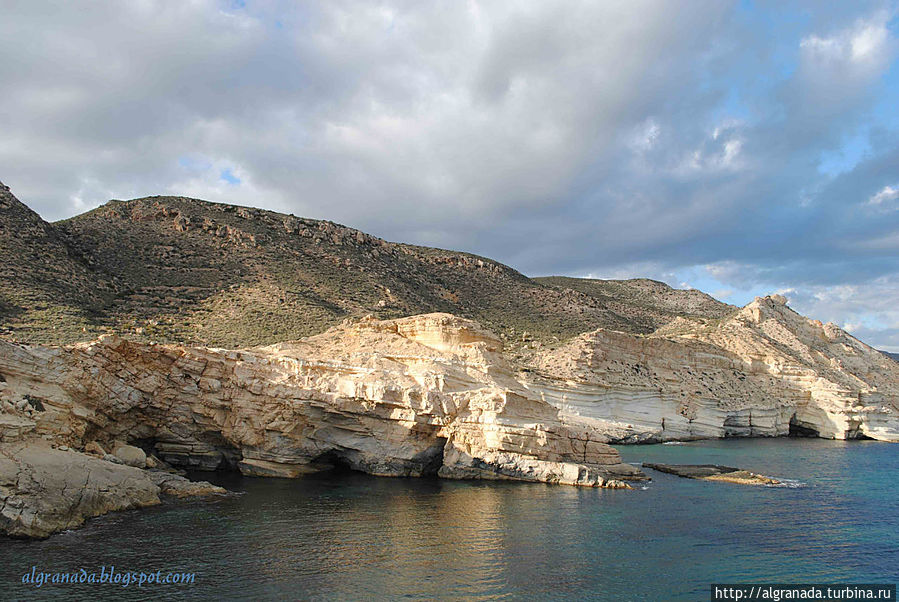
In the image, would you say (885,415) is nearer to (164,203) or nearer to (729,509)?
(729,509)

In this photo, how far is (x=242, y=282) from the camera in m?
44.4

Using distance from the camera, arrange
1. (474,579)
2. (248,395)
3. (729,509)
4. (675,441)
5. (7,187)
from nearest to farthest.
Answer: (474,579)
(729,509)
(248,395)
(7,187)
(675,441)

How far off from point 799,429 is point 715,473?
1380 inches

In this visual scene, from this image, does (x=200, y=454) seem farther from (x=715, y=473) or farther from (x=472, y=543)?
(x=715, y=473)

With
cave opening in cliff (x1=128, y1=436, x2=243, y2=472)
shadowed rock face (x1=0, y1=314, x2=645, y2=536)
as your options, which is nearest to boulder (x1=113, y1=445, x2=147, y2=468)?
shadowed rock face (x1=0, y1=314, x2=645, y2=536)

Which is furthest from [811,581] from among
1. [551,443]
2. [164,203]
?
[164,203]

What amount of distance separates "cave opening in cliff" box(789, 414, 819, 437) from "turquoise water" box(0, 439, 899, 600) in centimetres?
3483

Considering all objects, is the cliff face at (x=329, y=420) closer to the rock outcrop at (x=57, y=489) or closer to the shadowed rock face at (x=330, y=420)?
the shadowed rock face at (x=330, y=420)

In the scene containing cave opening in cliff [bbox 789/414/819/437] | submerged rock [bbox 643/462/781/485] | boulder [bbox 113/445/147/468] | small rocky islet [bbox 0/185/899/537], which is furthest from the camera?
cave opening in cliff [bbox 789/414/819/437]

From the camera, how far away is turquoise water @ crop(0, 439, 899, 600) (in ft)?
40.2

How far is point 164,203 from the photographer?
5528 cm

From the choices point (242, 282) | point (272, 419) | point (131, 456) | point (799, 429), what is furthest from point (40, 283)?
point (799, 429)

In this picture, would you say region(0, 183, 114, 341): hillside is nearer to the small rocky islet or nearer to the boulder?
the small rocky islet

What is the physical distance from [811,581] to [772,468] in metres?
20.8
